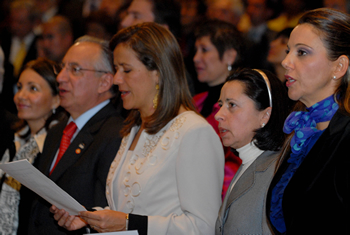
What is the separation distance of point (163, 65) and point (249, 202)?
990mm

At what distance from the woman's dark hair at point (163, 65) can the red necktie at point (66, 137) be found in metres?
0.82

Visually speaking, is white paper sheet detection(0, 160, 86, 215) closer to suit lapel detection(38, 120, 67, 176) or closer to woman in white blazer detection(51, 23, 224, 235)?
woman in white blazer detection(51, 23, 224, 235)

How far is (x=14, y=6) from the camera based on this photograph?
6.35 metres

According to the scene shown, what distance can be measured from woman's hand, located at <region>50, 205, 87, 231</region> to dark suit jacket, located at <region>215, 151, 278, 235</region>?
0.86 meters

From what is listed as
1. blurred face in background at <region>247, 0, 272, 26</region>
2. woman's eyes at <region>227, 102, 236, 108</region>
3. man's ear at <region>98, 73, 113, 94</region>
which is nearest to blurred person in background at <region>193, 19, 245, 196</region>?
man's ear at <region>98, 73, 113, 94</region>

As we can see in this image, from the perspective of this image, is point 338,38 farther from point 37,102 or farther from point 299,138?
point 37,102

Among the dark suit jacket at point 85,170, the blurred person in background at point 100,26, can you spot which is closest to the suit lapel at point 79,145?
the dark suit jacket at point 85,170

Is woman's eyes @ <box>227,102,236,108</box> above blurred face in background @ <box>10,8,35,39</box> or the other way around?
the other way around

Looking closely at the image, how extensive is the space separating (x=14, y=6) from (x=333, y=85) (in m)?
5.92

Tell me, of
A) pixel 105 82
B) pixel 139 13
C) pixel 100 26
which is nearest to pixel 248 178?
pixel 105 82

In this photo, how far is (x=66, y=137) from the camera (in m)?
2.96

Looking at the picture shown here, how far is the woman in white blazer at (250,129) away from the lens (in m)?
1.95

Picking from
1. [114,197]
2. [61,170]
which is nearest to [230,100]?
[114,197]

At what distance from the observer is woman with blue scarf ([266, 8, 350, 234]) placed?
57.8 inches
